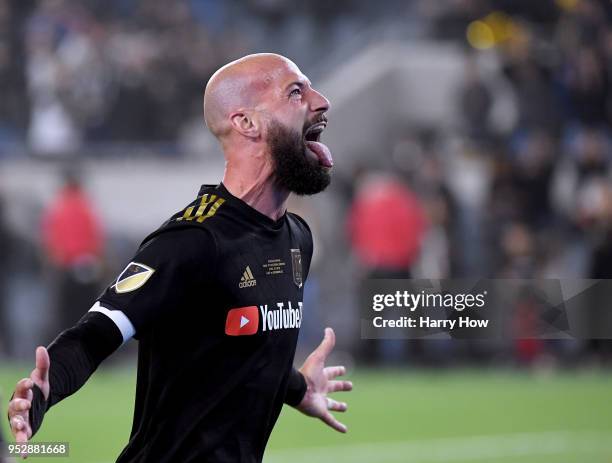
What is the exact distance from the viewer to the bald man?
384 cm

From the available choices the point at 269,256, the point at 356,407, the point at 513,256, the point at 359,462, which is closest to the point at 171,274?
the point at 269,256

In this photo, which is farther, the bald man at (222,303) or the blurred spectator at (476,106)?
the blurred spectator at (476,106)

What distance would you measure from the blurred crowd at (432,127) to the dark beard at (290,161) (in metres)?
10.6

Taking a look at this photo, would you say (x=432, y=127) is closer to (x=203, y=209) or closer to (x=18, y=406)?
(x=203, y=209)

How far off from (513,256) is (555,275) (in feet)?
1.96

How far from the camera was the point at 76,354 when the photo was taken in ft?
12.3

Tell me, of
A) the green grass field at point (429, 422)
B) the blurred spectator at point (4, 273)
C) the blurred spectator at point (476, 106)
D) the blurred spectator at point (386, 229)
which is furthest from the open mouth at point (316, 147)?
the blurred spectator at point (476, 106)

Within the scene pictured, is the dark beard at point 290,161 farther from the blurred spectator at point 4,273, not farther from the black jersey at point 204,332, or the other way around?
the blurred spectator at point 4,273

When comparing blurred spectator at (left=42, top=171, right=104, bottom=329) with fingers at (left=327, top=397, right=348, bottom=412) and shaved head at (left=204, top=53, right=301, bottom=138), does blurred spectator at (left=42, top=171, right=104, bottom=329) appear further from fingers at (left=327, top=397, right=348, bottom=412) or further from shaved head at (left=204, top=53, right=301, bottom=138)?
shaved head at (left=204, top=53, right=301, bottom=138)

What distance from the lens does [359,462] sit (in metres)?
9.66

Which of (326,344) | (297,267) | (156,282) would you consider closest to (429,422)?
(326,344)

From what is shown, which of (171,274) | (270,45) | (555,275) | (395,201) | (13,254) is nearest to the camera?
(171,274)

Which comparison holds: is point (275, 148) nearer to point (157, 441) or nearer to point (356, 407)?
point (157, 441)

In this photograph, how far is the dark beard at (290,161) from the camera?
433 cm
